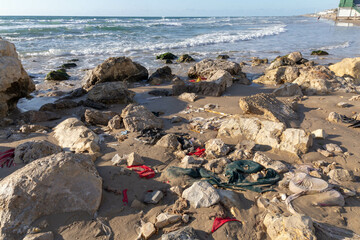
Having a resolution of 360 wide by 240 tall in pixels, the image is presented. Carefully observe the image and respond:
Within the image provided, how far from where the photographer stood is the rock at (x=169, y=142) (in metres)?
4.43

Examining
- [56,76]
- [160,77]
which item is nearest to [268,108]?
[160,77]

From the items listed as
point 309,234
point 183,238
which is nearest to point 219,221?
point 183,238

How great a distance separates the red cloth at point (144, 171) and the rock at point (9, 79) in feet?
16.1

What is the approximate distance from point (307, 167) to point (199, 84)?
4.63 meters

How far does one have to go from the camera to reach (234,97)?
7414 millimetres

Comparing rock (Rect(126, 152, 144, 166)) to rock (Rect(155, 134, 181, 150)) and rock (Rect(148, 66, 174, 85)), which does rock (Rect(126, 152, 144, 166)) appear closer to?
rock (Rect(155, 134, 181, 150))

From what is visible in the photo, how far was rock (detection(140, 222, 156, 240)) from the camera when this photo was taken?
8.37 ft

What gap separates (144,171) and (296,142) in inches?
101

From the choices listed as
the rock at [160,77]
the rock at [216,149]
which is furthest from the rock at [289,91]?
the rock at [160,77]

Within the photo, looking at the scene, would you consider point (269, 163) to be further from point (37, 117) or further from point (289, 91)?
point (37, 117)

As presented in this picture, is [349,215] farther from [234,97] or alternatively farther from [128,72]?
[128,72]

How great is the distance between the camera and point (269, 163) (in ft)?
12.4

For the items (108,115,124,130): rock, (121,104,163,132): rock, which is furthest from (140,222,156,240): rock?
(108,115,124,130): rock

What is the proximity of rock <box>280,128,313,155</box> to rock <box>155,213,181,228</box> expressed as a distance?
7.81 feet
